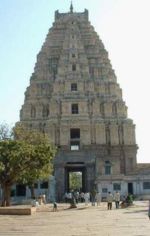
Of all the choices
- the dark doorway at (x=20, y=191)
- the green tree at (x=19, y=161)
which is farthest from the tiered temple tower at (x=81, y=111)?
the green tree at (x=19, y=161)

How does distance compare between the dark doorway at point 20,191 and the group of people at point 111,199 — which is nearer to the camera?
the group of people at point 111,199

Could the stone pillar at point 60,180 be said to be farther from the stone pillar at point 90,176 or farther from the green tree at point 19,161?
the green tree at point 19,161

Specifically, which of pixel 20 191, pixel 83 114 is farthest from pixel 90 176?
pixel 20 191

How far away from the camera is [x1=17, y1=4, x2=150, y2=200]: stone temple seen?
57.5 metres

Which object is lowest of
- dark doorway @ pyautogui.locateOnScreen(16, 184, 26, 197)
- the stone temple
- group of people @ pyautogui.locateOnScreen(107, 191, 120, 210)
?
group of people @ pyautogui.locateOnScreen(107, 191, 120, 210)

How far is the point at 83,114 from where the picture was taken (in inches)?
2432

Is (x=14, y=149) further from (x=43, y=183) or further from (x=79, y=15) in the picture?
(x=79, y=15)

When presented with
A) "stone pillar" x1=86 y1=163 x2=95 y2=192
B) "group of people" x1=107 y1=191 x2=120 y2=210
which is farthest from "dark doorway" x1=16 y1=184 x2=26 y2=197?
"group of people" x1=107 y1=191 x2=120 y2=210

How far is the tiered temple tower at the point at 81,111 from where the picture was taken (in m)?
58.3

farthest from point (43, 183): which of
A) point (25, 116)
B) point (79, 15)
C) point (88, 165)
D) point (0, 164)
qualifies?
point (79, 15)

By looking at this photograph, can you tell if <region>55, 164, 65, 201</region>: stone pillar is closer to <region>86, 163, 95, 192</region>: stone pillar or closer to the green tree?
<region>86, 163, 95, 192</region>: stone pillar

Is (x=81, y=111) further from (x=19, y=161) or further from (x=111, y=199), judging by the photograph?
(x=111, y=199)

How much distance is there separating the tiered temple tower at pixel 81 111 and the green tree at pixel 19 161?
15048 millimetres

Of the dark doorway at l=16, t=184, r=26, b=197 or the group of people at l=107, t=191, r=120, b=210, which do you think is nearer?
the group of people at l=107, t=191, r=120, b=210
